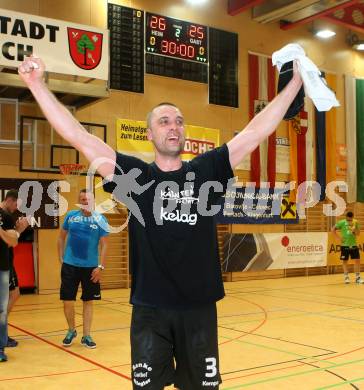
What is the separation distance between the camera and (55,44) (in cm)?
1054

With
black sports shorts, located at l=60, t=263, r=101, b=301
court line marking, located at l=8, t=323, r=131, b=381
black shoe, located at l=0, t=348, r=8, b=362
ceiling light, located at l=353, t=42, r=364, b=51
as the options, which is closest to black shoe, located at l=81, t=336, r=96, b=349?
court line marking, located at l=8, t=323, r=131, b=381

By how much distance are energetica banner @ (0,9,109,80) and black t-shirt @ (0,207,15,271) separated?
487 centimetres

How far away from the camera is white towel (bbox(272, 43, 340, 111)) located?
269 centimetres

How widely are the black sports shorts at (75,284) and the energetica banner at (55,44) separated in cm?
502

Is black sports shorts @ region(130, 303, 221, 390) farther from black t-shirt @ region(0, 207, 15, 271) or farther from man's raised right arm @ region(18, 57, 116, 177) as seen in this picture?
black t-shirt @ region(0, 207, 15, 271)

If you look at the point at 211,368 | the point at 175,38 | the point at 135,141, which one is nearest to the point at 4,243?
the point at 211,368

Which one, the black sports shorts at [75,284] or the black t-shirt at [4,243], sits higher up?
the black t-shirt at [4,243]

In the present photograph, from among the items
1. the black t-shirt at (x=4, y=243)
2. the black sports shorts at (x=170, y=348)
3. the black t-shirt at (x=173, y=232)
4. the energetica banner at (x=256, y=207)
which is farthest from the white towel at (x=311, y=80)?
the energetica banner at (x=256, y=207)

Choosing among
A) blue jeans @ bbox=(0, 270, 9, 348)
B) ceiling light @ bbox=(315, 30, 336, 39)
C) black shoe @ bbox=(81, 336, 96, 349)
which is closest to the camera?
blue jeans @ bbox=(0, 270, 9, 348)

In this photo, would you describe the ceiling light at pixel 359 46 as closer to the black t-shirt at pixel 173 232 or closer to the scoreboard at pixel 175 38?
the scoreboard at pixel 175 38

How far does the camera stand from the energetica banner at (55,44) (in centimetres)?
1010

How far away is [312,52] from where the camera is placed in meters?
17.9

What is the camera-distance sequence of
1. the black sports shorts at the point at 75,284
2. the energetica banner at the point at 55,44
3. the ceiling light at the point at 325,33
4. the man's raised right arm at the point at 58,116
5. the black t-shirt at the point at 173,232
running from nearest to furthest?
the man's raised right arm at the point at 58,116 → the black t-shirt at the point at 173,232 → the black sports shorts at the point at 75,284 → the energetica banner at the point at 55,44 → the ceiling light at the point at 325,33

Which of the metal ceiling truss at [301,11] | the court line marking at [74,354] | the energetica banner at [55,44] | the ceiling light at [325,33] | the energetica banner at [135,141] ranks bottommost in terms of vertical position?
the court line marking at [74,354]
